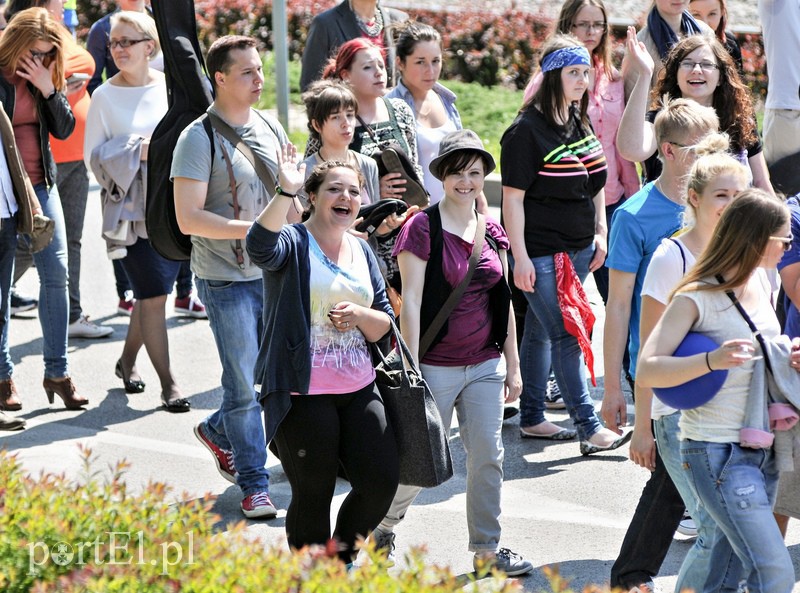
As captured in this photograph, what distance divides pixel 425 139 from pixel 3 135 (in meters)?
2.29

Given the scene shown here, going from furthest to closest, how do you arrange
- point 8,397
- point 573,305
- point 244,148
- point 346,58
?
point 8,397
point 346,58
point 573,305
point 244,148

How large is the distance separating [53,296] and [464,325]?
9.97 feet

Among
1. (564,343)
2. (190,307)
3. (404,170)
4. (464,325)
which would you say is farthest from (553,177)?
(190,307)

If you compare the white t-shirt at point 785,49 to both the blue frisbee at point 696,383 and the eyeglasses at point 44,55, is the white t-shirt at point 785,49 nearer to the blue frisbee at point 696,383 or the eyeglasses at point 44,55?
the blue frisbee at point 696,383

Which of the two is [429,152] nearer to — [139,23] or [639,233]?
[139,23]

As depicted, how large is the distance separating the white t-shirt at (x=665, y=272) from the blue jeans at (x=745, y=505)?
31 centimetres

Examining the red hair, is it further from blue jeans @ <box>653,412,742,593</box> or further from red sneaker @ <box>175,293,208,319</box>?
blue jeans @ <box>653,412,742,593</box>

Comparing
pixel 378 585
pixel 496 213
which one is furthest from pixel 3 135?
pixel 496 213

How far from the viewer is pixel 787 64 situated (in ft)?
25.5

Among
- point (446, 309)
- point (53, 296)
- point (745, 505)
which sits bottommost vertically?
point (53, 296)

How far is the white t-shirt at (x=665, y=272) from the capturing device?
179 inches

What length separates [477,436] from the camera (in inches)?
212

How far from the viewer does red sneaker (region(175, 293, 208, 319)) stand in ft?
30.7

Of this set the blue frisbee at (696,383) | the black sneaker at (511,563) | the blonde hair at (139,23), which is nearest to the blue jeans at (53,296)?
the blonde hair at (139,23)
